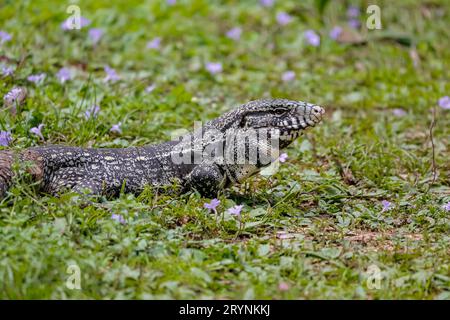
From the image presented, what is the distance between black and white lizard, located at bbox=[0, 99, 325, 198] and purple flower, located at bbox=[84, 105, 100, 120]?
45.1 inches

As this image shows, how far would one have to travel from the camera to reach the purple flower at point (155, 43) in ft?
39.6

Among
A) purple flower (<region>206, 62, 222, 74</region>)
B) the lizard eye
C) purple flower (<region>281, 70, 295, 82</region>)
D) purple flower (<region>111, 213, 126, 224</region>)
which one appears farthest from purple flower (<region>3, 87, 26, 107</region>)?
purple flower (<region>281, 70, 295, 82</region>)

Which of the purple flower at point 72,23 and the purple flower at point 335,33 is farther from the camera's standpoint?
the purple flower at point 335,33

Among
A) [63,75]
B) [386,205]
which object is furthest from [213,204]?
[63,75]

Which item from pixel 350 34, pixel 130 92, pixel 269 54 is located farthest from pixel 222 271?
pixel 350 34

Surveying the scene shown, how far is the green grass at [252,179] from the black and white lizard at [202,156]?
289 mm

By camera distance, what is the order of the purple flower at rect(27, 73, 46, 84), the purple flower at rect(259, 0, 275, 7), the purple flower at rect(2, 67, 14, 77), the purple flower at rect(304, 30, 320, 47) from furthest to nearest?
the purple flower at rect(259, 0, 275, 7) → the purple flower at rect(304, 30, 320, 47) → the purple flower at rect(27, 73, 46, 84) → the purple flower at rect(2, 67, 14, 77)

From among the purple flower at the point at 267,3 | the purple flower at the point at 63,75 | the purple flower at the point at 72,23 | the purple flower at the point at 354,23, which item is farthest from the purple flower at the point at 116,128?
the purple flower at the point at 354,23

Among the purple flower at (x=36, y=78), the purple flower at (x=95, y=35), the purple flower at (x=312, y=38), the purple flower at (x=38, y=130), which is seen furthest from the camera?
the purple flower at (x=312, y=38)

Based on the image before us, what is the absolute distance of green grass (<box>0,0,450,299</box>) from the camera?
5.88m

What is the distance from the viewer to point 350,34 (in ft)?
44.0

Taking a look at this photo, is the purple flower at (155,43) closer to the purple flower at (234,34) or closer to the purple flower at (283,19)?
the purple flower at (234,34)

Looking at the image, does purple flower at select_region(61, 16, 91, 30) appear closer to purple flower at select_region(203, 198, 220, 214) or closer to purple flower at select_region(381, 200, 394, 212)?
purple flower at select_region(203, 198, 220, 214)

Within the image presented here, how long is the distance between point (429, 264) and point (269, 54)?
7.03 meters
